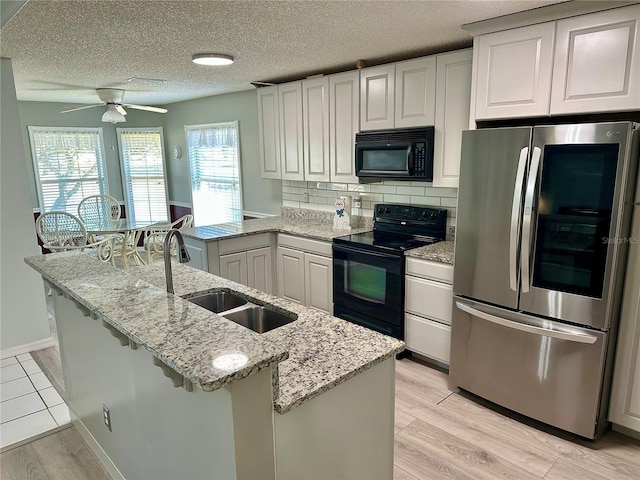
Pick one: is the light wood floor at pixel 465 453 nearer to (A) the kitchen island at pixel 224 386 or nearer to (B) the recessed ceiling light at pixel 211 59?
(A) the kitchen island at pixel 224 386

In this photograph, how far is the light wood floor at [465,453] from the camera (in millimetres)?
2137

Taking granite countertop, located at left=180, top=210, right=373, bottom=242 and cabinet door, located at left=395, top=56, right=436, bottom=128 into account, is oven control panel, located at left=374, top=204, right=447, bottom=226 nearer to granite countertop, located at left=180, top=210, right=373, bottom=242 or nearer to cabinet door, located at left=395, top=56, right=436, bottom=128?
granite countertop, located at left=180, top=210, right=373, bottom=242

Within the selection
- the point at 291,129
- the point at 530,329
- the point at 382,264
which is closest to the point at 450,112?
the point at 382,264

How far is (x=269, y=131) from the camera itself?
436 centimetres

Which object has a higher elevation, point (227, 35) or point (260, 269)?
point (227, 35)

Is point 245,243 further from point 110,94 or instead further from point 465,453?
point 465,453

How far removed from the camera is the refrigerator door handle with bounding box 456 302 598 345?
7.15 feet

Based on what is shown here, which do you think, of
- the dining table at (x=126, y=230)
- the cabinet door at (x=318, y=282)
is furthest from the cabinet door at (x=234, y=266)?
the dining table at (x=126, y=230)

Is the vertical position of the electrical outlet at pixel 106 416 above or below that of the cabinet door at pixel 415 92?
below

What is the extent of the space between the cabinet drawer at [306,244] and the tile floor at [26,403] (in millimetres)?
2102

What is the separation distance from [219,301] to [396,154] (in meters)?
1.88

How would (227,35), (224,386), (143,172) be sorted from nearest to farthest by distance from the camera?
(224,386), (227,35), (143,172)

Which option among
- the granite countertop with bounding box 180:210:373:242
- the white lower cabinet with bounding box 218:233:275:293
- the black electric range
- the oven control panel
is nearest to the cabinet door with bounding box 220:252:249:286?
the white lower cabinet with bounding box 218:233:275:293

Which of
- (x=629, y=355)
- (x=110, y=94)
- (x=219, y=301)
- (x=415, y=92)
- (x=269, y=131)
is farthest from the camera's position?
(x=110, y=94)
